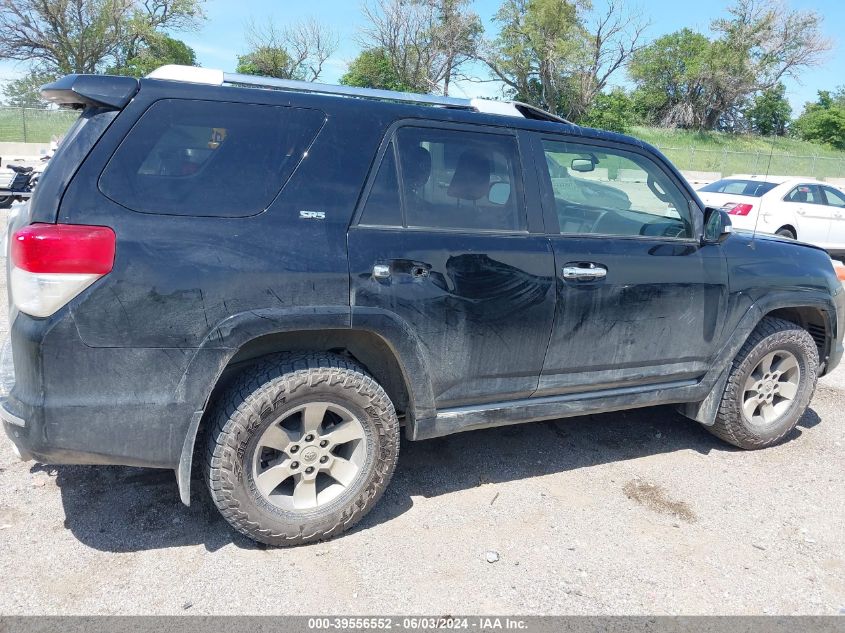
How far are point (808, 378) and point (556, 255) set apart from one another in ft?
7.35

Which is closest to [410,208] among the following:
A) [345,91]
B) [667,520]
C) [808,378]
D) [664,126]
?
[345,91]

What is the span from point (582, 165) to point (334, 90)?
142 cm

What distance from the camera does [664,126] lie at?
54906 millimetres

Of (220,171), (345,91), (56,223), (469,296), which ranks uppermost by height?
(345,91)

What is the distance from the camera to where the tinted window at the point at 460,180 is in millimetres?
3072

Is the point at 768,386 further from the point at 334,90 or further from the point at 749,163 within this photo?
the point at 749,163

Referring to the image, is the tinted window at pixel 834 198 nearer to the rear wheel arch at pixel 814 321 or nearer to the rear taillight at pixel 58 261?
the rear wheel arch at pixel 814 321

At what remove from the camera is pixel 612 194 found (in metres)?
3.82

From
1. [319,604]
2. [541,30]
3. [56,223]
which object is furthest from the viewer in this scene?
[541,30]

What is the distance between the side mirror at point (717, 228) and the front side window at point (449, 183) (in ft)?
4.03

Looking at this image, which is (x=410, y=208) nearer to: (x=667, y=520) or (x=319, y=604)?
(x=319, y=604)

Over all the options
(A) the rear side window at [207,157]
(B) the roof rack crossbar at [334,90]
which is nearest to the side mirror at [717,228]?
(B) the roof rack crossbar at [334,90]

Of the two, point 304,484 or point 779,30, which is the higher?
point 779,30

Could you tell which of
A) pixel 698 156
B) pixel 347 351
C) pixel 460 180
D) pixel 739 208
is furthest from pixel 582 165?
pixel 698 156
